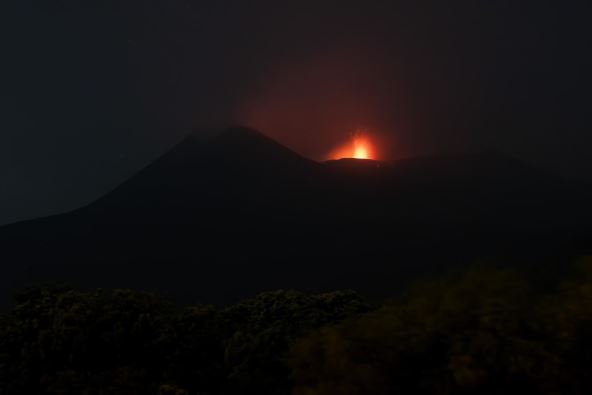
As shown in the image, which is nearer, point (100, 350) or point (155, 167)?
point (100, 350)

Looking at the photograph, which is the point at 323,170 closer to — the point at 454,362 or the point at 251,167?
the point at 251,167

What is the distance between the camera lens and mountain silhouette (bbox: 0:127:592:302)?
367 ft

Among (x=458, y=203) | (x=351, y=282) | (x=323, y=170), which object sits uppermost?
(x=323, y=170)

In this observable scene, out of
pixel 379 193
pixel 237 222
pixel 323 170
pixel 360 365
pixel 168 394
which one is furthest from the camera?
pixel 323 170

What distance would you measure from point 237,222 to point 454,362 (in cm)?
14101

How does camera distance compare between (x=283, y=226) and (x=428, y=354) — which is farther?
(x=283, y=226)

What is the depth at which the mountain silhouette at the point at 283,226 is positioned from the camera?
112m

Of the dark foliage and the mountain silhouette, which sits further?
the mountain silhouette

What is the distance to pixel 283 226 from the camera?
142 metres

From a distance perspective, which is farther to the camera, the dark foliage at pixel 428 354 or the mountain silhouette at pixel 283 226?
the mountain silhouette at pixel 283 226

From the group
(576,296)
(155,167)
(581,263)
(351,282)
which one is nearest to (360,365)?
(576,296)

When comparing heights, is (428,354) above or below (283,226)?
above

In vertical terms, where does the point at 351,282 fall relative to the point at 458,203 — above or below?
below

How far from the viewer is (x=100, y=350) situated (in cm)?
1233
